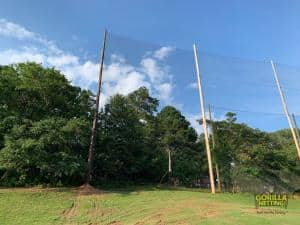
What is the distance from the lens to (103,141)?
21.6 metres

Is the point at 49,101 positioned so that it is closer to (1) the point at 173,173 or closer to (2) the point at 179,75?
(2) the point at 179,75

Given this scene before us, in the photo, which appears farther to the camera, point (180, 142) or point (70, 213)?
point (180, 142)

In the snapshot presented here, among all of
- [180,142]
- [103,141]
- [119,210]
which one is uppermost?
[180,142]

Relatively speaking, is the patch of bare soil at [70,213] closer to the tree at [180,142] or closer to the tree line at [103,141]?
the tree line at [103,141]

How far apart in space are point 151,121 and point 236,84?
465 inches

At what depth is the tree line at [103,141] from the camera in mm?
16156

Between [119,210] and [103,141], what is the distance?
1008 cm

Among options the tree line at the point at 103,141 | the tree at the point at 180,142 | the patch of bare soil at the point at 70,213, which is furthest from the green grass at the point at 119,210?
the tree at the point at 180,142

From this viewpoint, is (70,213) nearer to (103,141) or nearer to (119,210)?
(119,210)

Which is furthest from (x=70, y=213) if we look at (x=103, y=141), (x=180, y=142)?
(x=180, y=142)

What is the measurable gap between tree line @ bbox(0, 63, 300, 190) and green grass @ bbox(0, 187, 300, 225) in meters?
2.40

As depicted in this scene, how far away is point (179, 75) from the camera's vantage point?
20.9 meters

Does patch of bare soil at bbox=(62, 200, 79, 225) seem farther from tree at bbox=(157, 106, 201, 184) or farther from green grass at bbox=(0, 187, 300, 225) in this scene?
tree at bbox=(157, 106, 201, 184)

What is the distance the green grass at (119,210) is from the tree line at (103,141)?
7.87 feet
